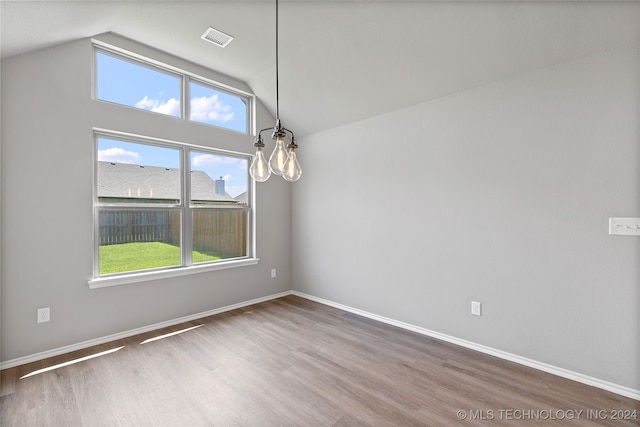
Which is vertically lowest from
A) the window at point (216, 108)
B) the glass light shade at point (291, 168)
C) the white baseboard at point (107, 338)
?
the white baseboard at point (107, 338)

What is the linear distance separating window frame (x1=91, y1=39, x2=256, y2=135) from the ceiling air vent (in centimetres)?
71

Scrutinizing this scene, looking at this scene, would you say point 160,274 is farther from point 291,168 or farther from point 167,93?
point 291,168

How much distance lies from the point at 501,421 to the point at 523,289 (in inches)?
45.1

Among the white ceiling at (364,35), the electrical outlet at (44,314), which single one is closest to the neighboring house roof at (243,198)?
the white ceiling at (364,35)

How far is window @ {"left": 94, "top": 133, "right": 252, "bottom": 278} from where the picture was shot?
3088mm

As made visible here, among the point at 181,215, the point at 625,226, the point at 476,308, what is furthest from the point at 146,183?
the point at 625,226

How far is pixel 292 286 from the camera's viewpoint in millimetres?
4750

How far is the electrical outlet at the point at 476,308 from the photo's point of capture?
275 centimetres

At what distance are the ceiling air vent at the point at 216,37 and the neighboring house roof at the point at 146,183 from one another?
155cm

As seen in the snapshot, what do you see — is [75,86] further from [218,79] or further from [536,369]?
[536,369]

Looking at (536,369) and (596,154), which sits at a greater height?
(596,154)

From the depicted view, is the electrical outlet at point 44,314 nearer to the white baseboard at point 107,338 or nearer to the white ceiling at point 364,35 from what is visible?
the white baseboard at point 107,338

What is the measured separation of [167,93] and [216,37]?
39.9 inches

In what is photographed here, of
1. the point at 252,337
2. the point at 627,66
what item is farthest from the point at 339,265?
the point at 627,66
